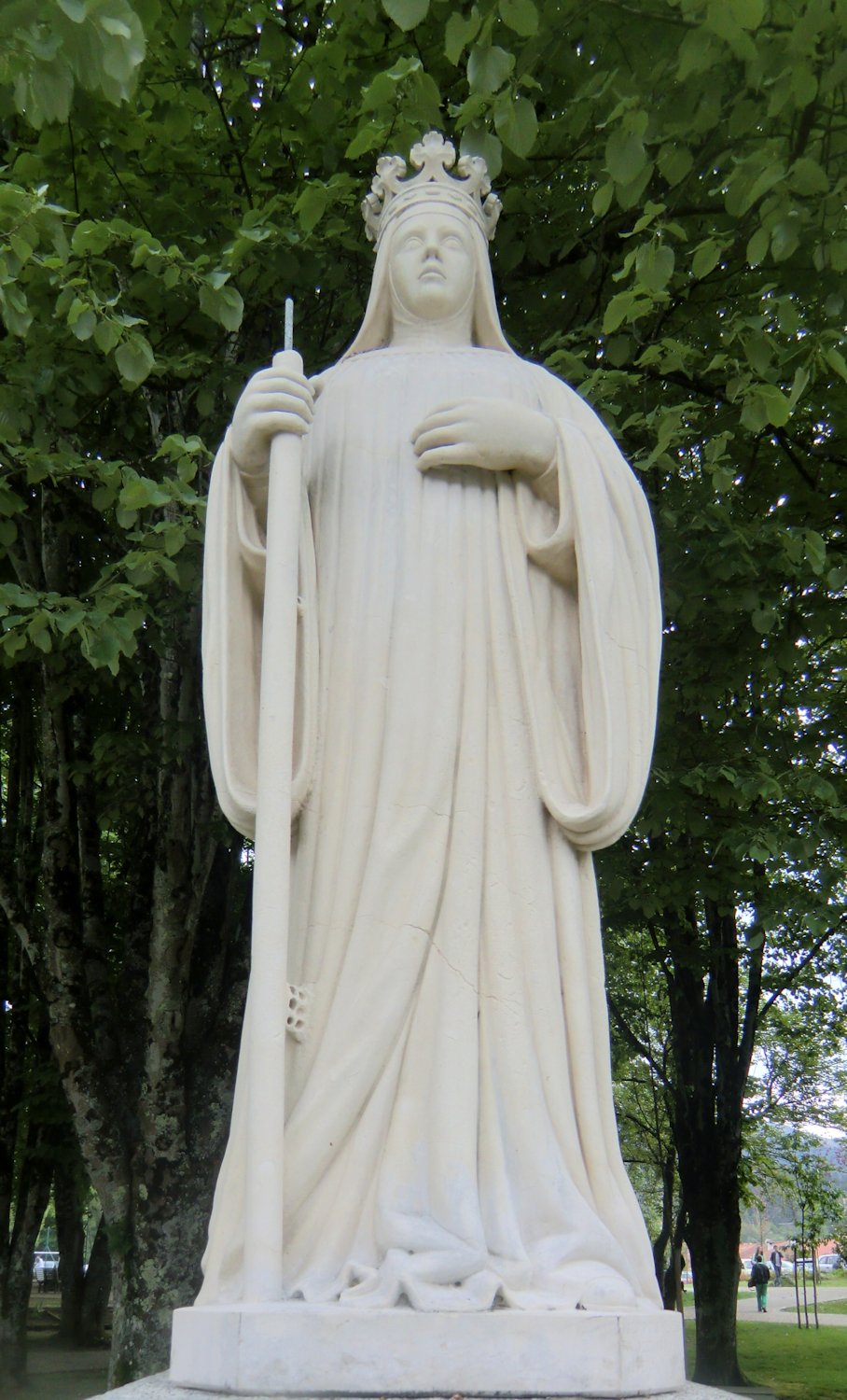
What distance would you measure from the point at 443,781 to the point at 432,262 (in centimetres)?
176

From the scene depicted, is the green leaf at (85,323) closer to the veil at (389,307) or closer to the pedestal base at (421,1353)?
the veil at (389,307)

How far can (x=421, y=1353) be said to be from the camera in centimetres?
298

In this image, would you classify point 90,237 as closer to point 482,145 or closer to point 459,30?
point 482,145

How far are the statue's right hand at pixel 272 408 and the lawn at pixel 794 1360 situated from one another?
12.0 metres

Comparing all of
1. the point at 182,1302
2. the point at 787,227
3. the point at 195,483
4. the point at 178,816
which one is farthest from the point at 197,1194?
the point at 787,227

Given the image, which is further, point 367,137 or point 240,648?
point 367,137

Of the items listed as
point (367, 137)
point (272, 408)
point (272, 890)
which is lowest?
point (272, 890)

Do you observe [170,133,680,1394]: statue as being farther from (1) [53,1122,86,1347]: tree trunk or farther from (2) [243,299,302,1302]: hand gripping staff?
(1) [53,1122,86,1347]: tree trunk

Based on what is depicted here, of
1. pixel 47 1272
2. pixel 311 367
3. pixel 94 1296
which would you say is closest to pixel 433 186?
pixel 311 367

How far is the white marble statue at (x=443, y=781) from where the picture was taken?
3459mm

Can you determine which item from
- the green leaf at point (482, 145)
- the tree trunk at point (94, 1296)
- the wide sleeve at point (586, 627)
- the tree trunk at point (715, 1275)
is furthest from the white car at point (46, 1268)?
the wide sleeve at point (586, 627)

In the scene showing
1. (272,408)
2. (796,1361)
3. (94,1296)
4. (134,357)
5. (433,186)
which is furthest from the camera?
(94,1296)

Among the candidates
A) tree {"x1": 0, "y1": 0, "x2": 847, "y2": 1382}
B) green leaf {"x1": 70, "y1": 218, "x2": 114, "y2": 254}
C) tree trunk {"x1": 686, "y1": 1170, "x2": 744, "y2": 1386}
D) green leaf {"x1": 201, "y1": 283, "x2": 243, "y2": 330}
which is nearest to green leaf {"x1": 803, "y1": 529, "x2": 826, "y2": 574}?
tree {"x1": 0, "y1": 0, "x2": 847, "y2": 1382}

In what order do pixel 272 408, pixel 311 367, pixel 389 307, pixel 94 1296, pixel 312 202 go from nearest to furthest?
1. pixel 272 408
2. pixel 389 307
3. pixel 312 202
4. pixel 311 367
5. pixel 94 1296
